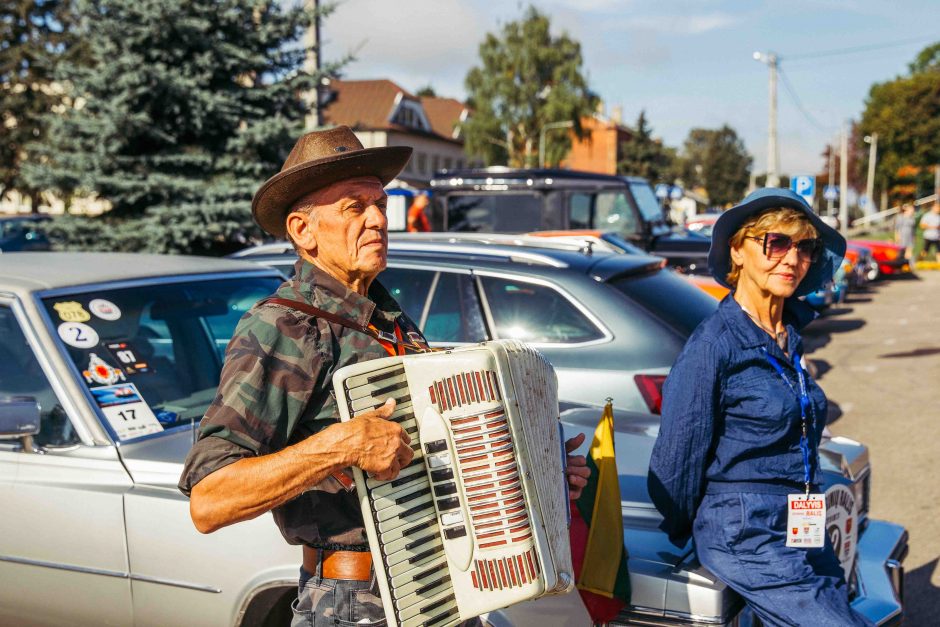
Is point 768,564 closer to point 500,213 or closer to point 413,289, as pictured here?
point 413,289

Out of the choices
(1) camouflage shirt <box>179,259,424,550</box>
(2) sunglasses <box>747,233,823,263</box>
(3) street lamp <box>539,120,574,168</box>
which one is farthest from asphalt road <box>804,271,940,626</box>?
(3) street lamp <box>539,120,574,168</box>

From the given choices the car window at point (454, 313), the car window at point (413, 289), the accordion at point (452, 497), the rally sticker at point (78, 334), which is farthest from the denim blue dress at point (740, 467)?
the car window at point (413, 289)

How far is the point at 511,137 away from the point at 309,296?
56174mm

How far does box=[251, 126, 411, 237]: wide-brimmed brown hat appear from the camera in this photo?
6.89ft

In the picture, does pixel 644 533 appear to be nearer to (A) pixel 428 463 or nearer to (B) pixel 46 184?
(A) pixel 428 463

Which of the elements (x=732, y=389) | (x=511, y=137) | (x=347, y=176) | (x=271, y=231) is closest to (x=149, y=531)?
(x=271, y=231)

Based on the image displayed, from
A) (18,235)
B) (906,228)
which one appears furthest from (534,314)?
(906,228)

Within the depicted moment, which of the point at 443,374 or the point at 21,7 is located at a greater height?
the point at 21,7

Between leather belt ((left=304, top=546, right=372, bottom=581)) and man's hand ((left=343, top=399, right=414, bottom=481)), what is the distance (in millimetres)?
384

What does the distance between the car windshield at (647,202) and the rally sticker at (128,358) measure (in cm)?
991

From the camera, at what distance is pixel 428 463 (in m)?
1.82

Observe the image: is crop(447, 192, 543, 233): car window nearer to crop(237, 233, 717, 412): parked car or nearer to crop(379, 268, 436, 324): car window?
crop(237, 233, 717, 412): parked car

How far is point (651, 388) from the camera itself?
14.5ft

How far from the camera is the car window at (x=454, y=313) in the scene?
505 centimetres
